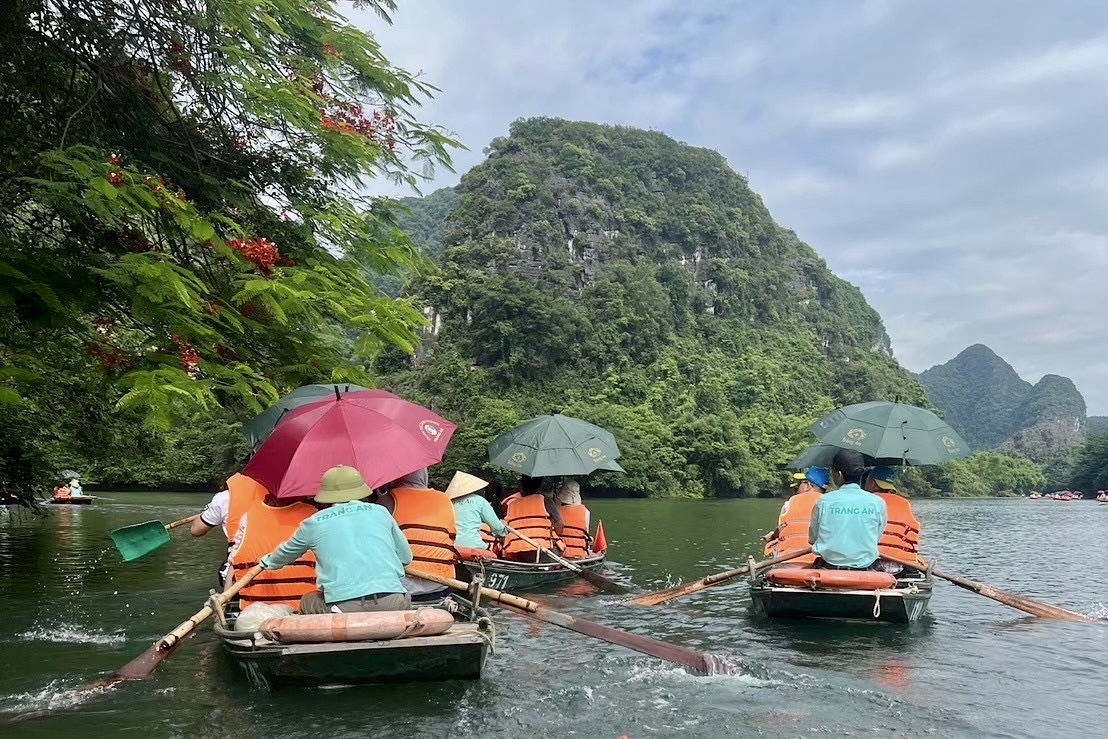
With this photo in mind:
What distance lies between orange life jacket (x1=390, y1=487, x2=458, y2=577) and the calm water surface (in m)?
0.91

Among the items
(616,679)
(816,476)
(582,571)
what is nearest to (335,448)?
(616,679)

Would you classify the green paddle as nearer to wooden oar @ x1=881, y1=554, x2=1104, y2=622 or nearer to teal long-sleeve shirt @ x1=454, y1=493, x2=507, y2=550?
teal long-sleeve shirt @ x1=454, y1=493, x2=507, y2=550

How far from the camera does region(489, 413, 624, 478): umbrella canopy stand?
10258 mm

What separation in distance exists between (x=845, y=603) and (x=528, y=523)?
13.3ft

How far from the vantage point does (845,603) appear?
7.39 metres

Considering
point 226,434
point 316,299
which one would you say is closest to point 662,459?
point 226,434

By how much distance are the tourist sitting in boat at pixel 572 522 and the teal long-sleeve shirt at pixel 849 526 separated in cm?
363

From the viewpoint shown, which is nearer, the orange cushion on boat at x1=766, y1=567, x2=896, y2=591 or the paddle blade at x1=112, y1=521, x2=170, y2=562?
the paddle blade at x1=112, y1=521, x2=170, y2=562

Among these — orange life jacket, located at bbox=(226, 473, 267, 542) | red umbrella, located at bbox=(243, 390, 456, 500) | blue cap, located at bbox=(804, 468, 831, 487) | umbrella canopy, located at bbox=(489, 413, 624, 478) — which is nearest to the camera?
red umbrella, located at bbox=(243, 390, 456, 500)

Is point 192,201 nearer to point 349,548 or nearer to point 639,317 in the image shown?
point 349,548

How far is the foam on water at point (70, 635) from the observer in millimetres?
A: 7355

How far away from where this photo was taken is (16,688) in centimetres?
577

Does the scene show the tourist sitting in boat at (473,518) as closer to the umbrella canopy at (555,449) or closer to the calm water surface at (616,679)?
the calm water surface at (616,679)

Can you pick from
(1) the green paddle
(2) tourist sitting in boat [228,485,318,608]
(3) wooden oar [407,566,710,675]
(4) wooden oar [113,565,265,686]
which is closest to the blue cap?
(3) wooden oar [407,566,710,675]
